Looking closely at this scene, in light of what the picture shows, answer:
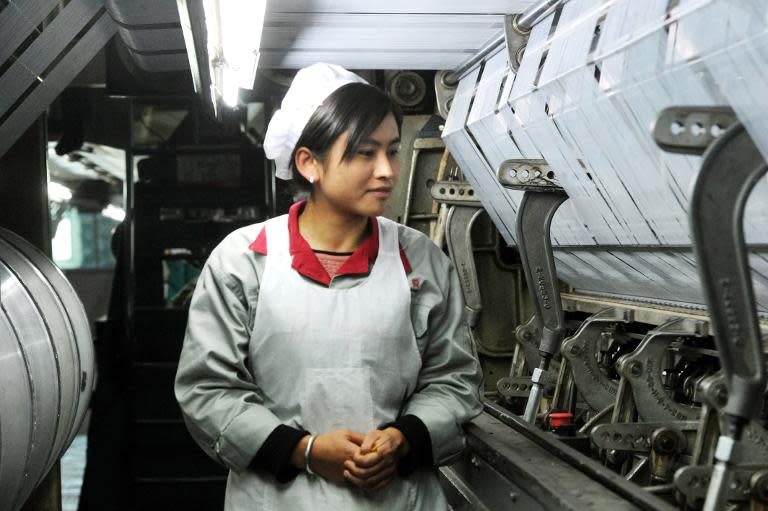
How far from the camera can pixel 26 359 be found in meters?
3.08

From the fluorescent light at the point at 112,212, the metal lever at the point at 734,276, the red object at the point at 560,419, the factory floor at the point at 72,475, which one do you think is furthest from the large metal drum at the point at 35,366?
the fluorescent light at the point at 112,212

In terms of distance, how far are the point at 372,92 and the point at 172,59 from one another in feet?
8.50

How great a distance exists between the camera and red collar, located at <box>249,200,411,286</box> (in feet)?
7.29

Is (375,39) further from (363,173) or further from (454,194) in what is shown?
(363,173)

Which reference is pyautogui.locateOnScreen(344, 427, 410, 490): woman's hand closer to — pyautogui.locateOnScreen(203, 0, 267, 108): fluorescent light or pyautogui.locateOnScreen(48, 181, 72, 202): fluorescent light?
pyautogui.locateOnScreen(203, 0, 267, 108): fluorescent light

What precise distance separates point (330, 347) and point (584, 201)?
1.21 metres

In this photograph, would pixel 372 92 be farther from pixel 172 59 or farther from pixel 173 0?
pixel 172 59

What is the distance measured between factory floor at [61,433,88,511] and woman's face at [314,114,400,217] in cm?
448

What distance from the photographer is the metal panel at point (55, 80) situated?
12.4ft

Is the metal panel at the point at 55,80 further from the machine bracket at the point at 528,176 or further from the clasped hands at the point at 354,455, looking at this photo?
the clasped hands at the point at 354,455

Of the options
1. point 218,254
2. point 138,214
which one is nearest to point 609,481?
point 218,254

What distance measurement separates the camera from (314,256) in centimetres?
224

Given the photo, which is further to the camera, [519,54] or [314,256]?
[519,54]

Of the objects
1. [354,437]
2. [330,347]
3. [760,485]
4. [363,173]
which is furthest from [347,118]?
[760,485]
